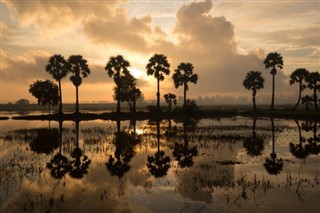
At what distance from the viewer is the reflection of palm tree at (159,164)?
18.3 m

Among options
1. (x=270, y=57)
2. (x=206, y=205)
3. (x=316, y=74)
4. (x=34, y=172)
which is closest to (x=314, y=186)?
(x=206, y=205)

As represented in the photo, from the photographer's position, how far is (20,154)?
2517 cm

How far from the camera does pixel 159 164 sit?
21047 mm

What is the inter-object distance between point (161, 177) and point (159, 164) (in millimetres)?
3752

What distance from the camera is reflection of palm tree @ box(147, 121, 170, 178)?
18.3m

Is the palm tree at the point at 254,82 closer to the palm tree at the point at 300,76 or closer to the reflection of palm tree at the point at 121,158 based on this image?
the palm tree at the point at 300,76

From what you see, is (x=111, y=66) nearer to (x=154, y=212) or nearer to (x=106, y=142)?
(x=106, y=142)

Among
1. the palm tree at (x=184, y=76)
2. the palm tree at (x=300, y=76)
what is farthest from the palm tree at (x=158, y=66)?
the palm tree at (x=300, y=76)

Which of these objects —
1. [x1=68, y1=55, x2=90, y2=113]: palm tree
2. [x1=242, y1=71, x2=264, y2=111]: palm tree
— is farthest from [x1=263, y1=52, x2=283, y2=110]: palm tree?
[x1=68, y1=55, x2=90, y2=113]: palm tree

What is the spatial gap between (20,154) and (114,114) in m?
55.0

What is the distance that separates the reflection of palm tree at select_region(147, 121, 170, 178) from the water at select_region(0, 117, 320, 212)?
0.20 feet

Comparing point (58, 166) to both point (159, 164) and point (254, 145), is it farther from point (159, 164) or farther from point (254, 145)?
point (254, 145)

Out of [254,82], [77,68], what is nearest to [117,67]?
[77,68]

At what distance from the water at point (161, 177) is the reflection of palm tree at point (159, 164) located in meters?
0.06
